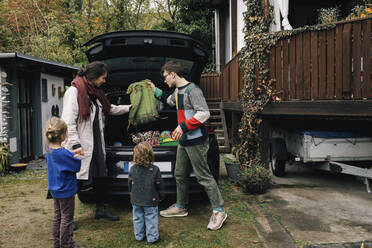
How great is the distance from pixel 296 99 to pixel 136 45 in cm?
290

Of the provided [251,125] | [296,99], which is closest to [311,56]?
[296,99]

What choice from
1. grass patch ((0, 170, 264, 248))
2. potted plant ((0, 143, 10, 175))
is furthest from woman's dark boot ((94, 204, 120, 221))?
potted plant ((0, 143, 10, 175))

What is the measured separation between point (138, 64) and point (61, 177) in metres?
2.41

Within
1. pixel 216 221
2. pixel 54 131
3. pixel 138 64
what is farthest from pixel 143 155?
pixel 138 64

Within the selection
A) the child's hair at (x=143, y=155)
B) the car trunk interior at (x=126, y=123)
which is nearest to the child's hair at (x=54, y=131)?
the child's hair at (x=143, y=155)

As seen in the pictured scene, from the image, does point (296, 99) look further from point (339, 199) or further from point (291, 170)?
point (291, 170)

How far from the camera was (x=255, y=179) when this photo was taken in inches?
216

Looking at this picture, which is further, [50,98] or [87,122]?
[50,98]

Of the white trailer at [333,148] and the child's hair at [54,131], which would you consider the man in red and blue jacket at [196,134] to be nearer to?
the child's hair at [54,131]

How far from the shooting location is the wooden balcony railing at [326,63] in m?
4.88

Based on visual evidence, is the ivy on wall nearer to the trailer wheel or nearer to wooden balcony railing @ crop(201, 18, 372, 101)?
wooden balcony railing @ crop(201, 18, 372, 101)

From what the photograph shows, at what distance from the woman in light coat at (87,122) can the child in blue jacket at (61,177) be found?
1.32 feet

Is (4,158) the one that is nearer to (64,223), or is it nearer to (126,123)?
(126,123)

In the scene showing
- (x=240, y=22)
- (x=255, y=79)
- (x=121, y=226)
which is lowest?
(x=121, y=226)
